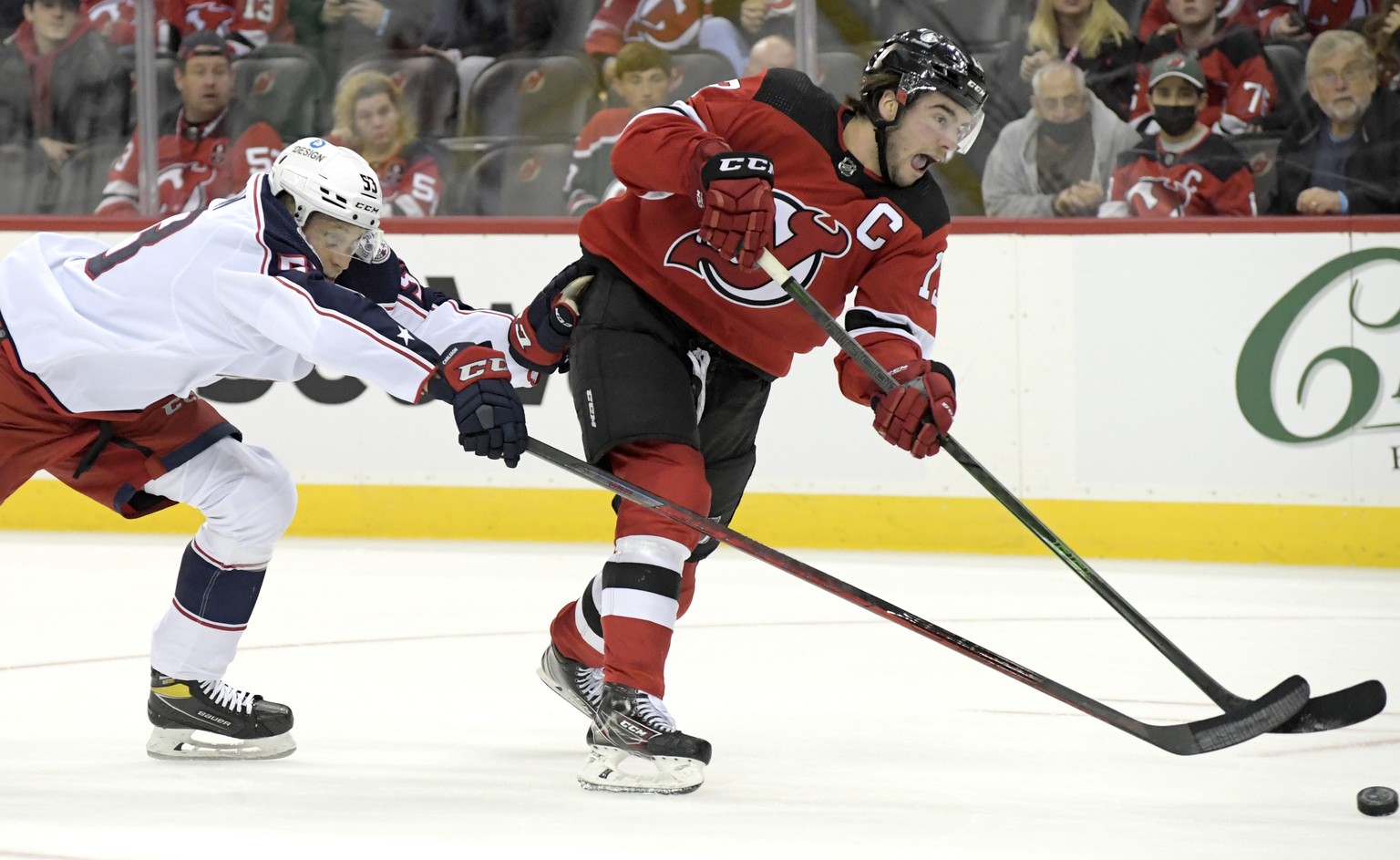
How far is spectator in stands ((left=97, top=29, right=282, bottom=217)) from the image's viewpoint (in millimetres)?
6316

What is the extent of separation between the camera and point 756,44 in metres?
5.75

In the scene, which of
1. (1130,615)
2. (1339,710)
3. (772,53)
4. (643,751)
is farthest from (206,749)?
(772,53)

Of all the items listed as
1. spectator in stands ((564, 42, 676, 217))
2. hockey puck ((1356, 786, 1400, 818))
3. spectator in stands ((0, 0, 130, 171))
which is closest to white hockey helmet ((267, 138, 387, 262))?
hockey puck ((1356, 786, 1400, 818))

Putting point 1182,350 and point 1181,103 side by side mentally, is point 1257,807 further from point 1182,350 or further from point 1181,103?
point 1181,103

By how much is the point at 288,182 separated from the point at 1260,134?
335 centimetres

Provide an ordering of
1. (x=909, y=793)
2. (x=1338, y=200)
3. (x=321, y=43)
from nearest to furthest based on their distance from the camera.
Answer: (x=909, y=793) → (x=1338, y=200) → (x=321, y=43)

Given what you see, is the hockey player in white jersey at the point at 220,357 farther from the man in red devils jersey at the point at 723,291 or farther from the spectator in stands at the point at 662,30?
the spectator in stands at the point at 662,30

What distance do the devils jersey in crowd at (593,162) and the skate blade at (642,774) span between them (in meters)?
3.20

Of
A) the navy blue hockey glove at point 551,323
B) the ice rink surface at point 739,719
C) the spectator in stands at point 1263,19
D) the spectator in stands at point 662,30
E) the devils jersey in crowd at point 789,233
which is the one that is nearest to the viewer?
the ice rink surface at point 739,719

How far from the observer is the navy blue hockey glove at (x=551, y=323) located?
10.5ft

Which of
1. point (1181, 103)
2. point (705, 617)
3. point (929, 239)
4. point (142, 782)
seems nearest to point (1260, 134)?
point (1181, 103)

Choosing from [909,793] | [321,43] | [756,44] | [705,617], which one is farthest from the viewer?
[321,43]

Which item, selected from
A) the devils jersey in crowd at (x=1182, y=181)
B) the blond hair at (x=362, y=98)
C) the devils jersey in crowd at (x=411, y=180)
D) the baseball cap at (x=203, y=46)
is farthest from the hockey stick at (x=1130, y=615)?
the baseball cap at (x=203, y=46)

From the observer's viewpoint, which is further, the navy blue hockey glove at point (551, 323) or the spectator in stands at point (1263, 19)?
the spectator in stands at point (1263, 19)
